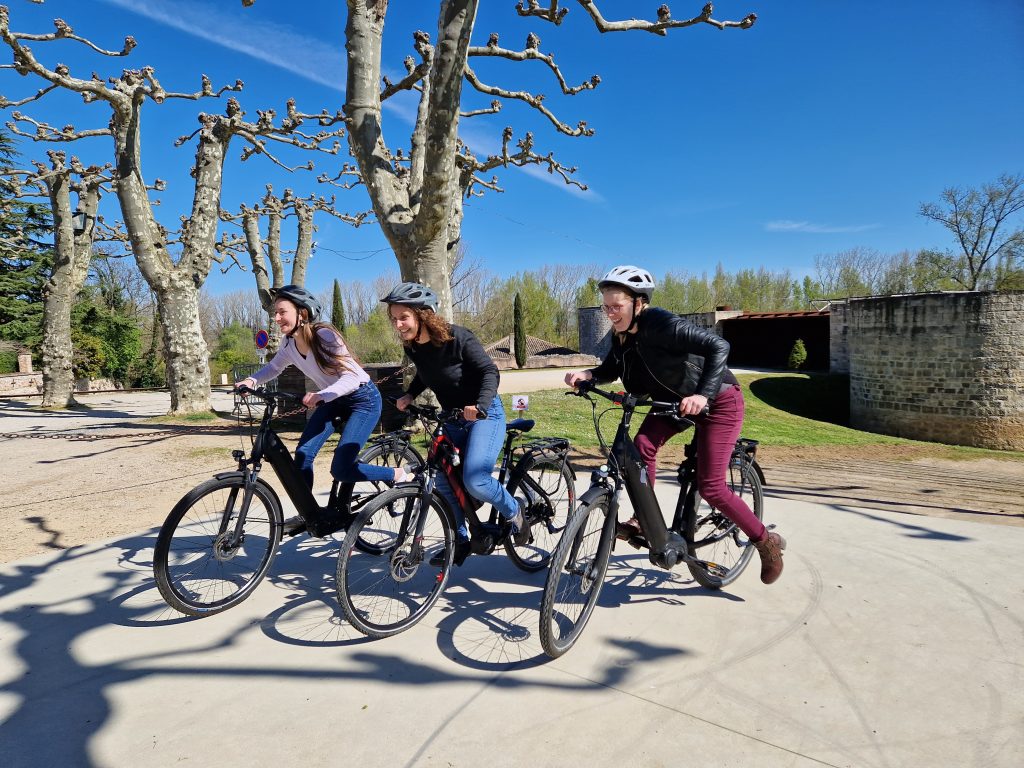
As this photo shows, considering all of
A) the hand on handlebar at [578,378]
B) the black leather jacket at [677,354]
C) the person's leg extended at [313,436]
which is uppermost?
the black leather jacket at [677,354]

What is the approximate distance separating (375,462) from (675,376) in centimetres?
230

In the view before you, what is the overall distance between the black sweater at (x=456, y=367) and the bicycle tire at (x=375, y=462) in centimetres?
46

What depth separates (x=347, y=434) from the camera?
3.86 meters

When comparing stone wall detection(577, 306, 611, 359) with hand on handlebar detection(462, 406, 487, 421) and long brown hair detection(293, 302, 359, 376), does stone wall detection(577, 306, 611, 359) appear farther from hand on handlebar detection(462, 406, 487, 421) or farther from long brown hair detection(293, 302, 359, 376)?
hand on handlebar detection(462, 406, 487, 421)

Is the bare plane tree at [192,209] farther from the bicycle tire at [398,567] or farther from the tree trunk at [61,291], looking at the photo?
the bicycle tire at [398,567]

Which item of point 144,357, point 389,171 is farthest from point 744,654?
point 144,357

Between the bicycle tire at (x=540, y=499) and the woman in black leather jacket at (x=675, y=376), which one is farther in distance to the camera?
the bicycle tire at (x=540, y=499)

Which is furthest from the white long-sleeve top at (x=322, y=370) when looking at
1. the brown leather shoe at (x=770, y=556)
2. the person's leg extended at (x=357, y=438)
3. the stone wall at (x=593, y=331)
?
the stone wall at (x=593, y=331)

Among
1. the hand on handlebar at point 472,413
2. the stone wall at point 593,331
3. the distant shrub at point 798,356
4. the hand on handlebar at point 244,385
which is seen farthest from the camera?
the stone wall at point 593,331

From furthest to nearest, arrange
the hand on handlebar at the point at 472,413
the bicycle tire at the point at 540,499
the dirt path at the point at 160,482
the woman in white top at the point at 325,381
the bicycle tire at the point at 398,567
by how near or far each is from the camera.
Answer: the dirt path at the point at 160,482 → the bicycle tire at the point at 540,499 → the woman in white top at the point at 325,381 → the hand on handlebar at the point at 472,413 → the bicycle tire at the point at 398,567

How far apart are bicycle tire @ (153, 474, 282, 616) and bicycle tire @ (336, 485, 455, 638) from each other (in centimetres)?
60

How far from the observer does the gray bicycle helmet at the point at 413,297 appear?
351cm

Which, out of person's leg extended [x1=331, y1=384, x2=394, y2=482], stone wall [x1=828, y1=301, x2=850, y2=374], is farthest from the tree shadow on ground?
person's leg extended [x1=331, y1=384, x2=394, y2=482]

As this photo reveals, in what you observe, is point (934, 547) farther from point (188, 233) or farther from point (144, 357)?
point (144, 357)
